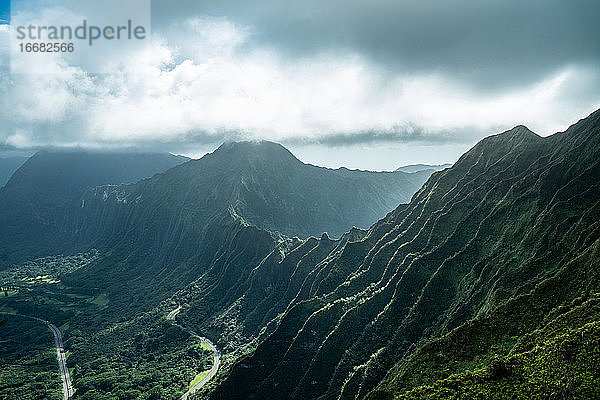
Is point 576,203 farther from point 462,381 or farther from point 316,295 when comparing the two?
point 316,295

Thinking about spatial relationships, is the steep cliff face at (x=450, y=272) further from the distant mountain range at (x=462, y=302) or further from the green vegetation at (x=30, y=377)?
the green vegetation at (x=30, y=377)

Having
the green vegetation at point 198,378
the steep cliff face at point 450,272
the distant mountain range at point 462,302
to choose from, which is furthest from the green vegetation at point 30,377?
the steep cliff face at point 450,272

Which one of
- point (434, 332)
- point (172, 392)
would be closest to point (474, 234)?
point (434, 332)

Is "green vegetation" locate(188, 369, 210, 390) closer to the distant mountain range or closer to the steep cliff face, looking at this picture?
the distant mountain range

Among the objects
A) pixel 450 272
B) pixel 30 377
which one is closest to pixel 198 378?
pixel 30 377

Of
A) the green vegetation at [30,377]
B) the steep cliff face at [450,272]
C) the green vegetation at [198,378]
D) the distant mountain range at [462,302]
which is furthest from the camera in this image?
the green vegetation at [30,377]

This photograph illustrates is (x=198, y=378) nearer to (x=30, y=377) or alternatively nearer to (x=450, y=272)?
(x=30, y=377)

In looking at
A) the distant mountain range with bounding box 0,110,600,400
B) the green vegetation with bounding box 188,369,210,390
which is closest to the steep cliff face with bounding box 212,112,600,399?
the distant mountain range with bounding box 0,110,600,400

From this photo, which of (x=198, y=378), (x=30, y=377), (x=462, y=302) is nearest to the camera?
(x=462, y=302)
